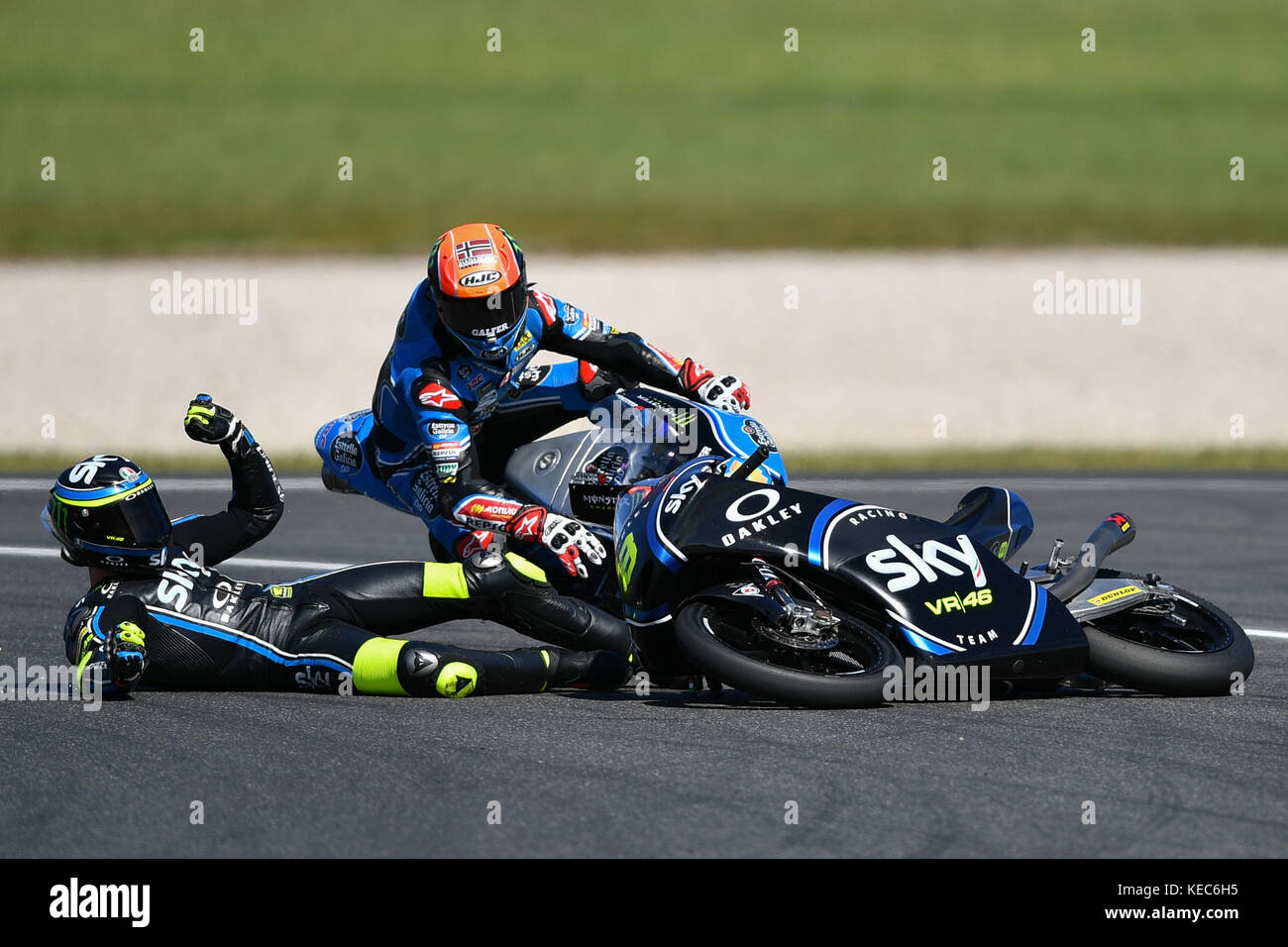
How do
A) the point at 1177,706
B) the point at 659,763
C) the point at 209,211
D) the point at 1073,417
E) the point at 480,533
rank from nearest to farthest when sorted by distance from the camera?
the point at 659,763, the point at 1177,706, the point at 480,533, the point at 1073,417, the point at 209,211

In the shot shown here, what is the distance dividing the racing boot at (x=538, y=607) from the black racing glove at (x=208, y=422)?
1.13 m

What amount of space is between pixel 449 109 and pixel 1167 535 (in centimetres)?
2416

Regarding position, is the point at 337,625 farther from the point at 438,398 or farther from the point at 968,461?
the point at 968,461

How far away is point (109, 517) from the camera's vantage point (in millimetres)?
6133

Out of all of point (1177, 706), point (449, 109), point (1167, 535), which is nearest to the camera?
point (1177, 706)

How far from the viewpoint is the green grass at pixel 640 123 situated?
24109mm

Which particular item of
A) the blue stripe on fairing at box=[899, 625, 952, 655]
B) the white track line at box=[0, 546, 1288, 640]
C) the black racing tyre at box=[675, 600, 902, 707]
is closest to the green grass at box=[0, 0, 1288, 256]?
the white track line at box=[0, 546, 1288, 640]

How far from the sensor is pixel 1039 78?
34.0 m

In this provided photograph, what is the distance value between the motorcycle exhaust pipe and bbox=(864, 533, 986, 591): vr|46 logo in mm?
361

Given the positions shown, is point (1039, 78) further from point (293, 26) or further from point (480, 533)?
point (480, 533)

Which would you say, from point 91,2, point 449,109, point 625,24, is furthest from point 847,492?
point 91,2

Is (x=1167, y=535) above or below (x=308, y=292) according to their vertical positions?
below

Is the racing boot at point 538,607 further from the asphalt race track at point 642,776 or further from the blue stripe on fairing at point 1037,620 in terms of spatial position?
the blue stripe on fairing at point 1037,620

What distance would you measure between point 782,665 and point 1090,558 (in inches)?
48.2
